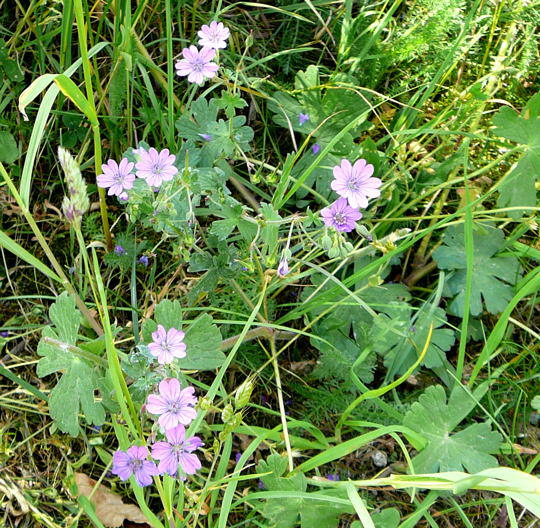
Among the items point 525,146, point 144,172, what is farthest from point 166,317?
point 525,146

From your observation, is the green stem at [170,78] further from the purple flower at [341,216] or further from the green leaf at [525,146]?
the green leaf at [525,146]

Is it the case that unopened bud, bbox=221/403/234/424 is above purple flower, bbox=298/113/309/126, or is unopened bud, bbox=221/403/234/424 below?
below

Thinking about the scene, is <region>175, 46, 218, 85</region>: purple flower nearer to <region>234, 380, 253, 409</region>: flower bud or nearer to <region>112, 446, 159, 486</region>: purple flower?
<region>234, 380, 253, 409</region>: flower bud

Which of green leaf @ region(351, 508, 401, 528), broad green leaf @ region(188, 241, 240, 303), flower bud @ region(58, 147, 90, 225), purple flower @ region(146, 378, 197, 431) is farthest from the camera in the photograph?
broad green leaf @ region(188, 241, 240, 303)

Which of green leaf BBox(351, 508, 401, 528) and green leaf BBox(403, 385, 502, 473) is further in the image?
green leaf BBox(403, 385, 502, 473)

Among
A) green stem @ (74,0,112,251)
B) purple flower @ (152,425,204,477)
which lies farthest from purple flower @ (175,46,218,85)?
purple flower @ (152,425,204,477)

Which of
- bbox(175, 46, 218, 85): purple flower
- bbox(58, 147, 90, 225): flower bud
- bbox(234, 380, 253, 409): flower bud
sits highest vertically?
bbox(175, 46, 218, 85): purple flower

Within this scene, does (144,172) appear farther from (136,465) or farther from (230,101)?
(136,465)
